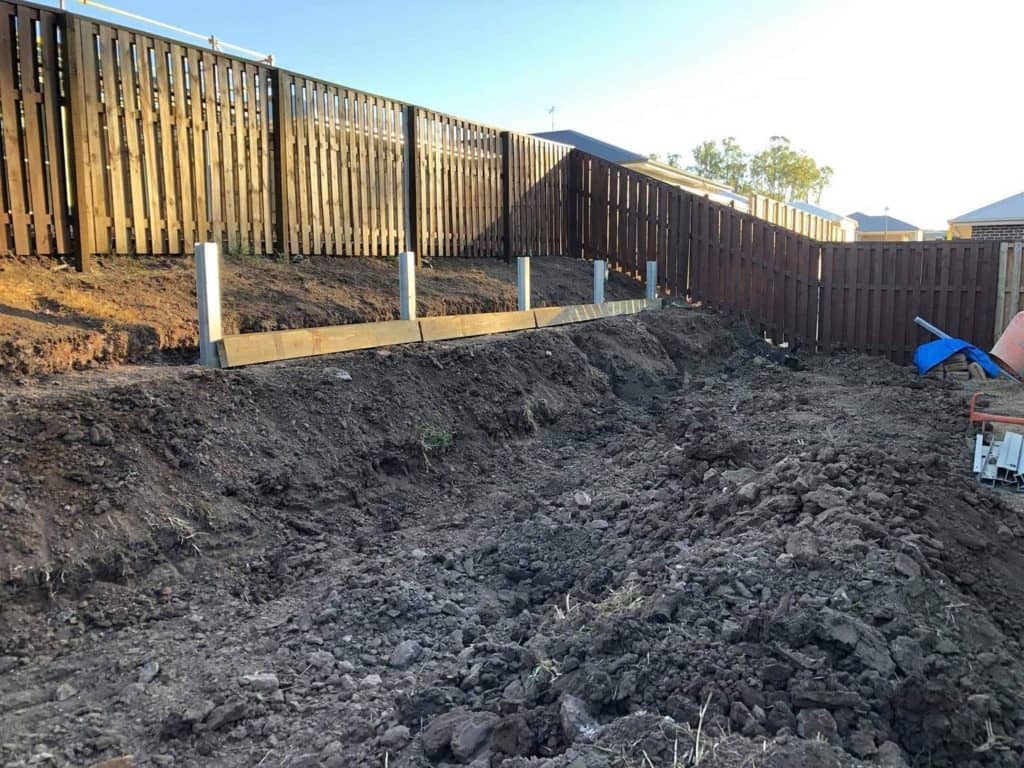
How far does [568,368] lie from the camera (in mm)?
8531

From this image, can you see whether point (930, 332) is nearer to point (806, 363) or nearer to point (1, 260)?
point (806, 363)

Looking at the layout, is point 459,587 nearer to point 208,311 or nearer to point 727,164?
point 208,311

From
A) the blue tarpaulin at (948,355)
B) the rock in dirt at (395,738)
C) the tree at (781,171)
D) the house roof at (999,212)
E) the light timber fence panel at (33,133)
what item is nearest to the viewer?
the rock in dirt at (395,738)

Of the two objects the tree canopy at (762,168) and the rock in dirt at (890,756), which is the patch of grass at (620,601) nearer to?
the rock in dirt at (890,756)

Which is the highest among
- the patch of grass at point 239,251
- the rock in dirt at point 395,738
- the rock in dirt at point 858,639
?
the patch of grass at point 239,251

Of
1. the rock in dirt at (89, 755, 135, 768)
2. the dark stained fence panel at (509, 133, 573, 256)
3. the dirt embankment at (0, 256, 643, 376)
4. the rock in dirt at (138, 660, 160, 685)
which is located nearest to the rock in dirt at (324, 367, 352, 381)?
the dirt embankment at (0, 256, 643, 376)

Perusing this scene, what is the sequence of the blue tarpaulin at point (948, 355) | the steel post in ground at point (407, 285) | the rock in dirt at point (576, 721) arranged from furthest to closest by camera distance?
the blue tarpaulin at point (948, 355), the steel post in ground at point (407, 285), the rock in dirt at point (576, 721)

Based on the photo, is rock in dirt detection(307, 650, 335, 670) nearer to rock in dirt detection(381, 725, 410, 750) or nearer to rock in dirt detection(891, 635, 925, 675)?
rock in dirt detection(381, 725, 410, 750)

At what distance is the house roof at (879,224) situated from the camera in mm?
47844

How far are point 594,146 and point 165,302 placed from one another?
2018cm

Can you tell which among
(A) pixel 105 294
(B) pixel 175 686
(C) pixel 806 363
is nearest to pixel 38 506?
(B) pixel 175 686

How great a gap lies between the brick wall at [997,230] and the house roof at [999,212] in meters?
0.29

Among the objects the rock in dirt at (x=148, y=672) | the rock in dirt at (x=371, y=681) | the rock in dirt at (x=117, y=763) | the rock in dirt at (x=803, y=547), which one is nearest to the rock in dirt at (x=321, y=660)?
the rock in dirt at (x=371, y=681)

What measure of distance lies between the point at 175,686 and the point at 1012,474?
6090 mm
